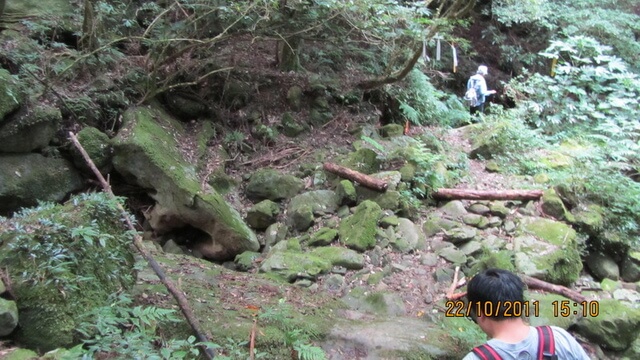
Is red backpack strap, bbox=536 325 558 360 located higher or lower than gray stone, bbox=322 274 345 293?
higher

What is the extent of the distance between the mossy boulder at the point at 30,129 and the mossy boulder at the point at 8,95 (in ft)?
0.39

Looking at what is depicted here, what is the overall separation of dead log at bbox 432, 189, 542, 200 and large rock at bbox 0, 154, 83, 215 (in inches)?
218

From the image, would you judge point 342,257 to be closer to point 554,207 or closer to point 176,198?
point 176,198

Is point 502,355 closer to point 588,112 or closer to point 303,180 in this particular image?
point 303,180

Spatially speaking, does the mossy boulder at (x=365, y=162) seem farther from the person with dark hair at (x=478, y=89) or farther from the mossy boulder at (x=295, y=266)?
the person with dark hair at (x=478, y=89)

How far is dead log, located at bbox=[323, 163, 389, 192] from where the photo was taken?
6.56 m

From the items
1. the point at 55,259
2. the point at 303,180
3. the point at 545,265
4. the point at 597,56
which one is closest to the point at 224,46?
the point at 303,180

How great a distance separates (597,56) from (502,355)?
488 inches

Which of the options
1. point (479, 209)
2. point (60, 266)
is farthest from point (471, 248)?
point (60, 266)

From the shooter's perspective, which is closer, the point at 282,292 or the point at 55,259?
the point at 55,259

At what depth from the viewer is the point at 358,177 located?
6.86m

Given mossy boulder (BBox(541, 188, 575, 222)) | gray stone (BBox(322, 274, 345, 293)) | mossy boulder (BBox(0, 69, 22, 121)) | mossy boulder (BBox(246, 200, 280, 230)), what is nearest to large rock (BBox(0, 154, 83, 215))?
mossy boulder (BBox(0, 69, 22, 121))

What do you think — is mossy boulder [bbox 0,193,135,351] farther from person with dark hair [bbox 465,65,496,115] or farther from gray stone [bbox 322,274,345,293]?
person with dark hair [bbox 465,65,496,115]

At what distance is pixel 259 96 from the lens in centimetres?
862
